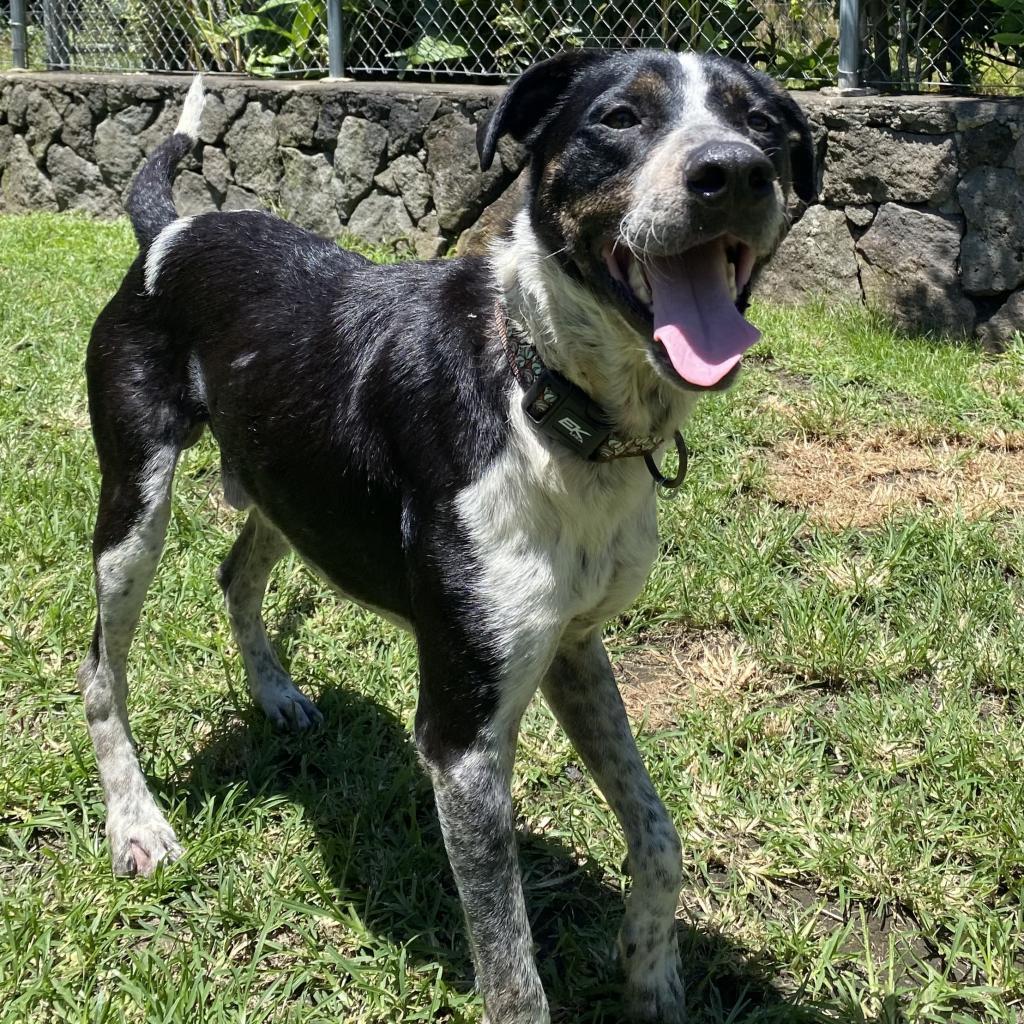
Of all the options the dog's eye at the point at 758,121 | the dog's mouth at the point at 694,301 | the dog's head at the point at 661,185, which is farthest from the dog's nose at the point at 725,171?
the dog's eye at the point at 758,121

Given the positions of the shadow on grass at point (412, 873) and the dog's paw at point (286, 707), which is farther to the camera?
the dog's paw at point (286, 707)

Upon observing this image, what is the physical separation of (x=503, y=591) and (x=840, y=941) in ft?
3.79

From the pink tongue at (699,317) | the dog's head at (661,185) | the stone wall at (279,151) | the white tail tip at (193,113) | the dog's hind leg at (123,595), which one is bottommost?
the stone wall at (279,151)

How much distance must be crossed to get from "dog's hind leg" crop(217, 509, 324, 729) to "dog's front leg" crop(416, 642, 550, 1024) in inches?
47.0

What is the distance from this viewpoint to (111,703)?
2.99m

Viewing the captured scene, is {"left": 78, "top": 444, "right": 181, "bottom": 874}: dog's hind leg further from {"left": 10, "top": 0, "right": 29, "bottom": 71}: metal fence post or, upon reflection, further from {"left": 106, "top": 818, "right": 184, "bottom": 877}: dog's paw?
{"left": 10, "top": 0, "right": 29, "bottom": 71}: metal fence post

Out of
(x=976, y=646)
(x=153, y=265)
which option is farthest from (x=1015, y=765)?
(x=153, y=265)

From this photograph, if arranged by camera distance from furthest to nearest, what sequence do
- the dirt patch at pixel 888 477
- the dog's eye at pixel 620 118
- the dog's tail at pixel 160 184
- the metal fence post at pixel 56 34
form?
the metal fence post at pixel 56 34
the dirt patch at pixel 888 477
the dog's tail at pixel 160 184
the dog's eye at pixel 620 118

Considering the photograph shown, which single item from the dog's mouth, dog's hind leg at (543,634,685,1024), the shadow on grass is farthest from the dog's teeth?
the shadow on grass

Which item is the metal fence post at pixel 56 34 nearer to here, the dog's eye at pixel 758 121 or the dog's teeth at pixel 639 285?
the dog's eye at pixel 758 121

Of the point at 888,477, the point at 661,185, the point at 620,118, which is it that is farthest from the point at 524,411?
the point at 888,477

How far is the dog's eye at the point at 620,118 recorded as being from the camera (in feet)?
7.59

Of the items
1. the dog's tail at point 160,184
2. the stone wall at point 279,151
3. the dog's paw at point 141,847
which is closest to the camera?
the dog's paw at point 141,847

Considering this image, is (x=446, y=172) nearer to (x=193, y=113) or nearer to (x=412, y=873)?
(x=193, y=113)
